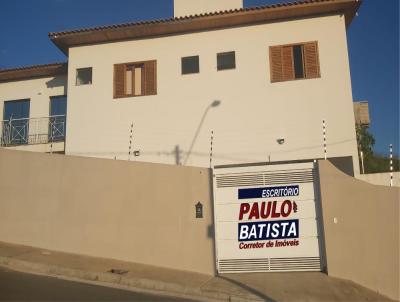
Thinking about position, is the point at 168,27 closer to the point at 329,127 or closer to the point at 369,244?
the point at 329,127

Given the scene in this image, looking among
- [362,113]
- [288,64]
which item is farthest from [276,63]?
[362,113]

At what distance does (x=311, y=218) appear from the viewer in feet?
35.1

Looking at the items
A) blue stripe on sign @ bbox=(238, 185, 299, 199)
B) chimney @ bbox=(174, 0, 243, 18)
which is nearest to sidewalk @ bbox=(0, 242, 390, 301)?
blue stripe on sign @ bbox=(238, 185, 299, 199)

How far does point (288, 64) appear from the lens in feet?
46.8

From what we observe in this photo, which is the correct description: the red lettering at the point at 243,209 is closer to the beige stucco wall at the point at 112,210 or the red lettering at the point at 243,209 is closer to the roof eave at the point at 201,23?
the beige stucco wall at the point at 112,210

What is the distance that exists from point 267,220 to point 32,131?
1132cm

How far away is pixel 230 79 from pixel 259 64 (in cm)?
115

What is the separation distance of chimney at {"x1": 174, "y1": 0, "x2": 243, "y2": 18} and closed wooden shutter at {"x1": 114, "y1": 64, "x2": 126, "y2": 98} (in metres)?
3.30

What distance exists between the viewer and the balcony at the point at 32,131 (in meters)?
16.6

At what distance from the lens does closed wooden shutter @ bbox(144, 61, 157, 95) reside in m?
15.2

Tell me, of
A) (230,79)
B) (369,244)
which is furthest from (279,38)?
(369,244)

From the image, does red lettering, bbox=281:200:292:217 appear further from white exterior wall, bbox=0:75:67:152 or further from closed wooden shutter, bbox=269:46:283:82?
white exterior wall, bbox=0:75:67:152

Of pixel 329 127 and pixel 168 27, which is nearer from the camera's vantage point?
pixel 329 127

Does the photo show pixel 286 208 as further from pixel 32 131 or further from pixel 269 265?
pixel 32 131
